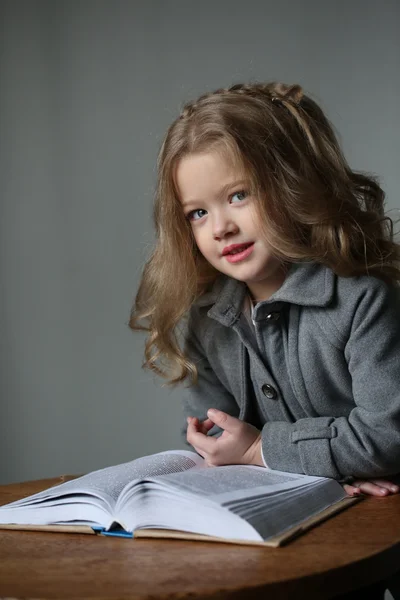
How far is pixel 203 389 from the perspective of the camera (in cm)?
136

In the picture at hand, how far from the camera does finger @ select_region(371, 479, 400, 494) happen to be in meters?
1.06

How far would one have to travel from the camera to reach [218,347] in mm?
1310

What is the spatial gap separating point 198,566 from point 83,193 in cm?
152

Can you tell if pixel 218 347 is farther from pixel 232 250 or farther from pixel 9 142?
pixel 9 142

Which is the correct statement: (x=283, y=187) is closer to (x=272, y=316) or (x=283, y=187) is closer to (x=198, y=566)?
(x=272, y=316)

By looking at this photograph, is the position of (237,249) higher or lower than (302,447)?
higher

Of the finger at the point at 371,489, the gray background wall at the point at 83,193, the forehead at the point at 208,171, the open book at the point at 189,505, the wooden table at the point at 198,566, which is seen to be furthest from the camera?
the gray background wall at the point at 83,193

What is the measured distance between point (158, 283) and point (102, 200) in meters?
0.85

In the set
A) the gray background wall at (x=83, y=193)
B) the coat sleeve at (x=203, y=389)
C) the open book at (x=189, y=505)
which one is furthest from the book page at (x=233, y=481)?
the gray background wall at (x=83, y=193)

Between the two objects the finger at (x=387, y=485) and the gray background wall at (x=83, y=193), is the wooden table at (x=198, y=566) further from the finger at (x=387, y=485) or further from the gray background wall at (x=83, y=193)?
the gray background wall at (x=83, y=193)

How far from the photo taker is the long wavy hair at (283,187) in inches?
46.3

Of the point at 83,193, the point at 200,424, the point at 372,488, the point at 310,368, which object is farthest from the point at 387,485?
the point at 83,193

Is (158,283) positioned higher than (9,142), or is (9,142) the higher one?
(9,142)

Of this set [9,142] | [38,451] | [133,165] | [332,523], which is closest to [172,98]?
[133,165]
